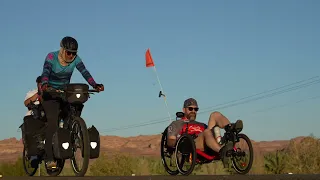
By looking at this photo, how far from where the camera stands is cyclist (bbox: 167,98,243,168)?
10.2 meters

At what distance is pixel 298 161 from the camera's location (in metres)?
27.6

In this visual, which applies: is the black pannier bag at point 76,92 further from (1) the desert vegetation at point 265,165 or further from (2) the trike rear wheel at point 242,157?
(1) the desert vegetation at point 265,165

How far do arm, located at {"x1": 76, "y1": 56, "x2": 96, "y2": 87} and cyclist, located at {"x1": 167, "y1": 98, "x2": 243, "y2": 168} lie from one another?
1.56 m

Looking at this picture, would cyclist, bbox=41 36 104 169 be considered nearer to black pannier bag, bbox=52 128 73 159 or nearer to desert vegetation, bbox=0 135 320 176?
black pannier bag, bbox=52 128 73 159

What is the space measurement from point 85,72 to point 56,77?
18.9 inches

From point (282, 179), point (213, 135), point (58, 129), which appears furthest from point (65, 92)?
point (282, 179)

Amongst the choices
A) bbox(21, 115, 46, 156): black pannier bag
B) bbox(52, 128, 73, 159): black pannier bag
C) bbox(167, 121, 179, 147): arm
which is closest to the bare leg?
bbox(167, 121, 179, 147): arm

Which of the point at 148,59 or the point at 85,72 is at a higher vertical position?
the point at 148,59

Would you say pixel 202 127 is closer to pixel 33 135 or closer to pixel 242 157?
pixel 242 157

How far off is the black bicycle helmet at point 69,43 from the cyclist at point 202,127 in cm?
226

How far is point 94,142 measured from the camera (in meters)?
10.2

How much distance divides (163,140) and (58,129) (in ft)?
7.58

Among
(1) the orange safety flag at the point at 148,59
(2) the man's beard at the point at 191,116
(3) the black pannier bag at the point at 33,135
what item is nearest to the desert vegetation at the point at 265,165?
(1) the orange safety flag at the point at 148,59

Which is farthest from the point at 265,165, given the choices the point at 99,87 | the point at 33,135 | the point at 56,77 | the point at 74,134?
→ the point at 74,134
